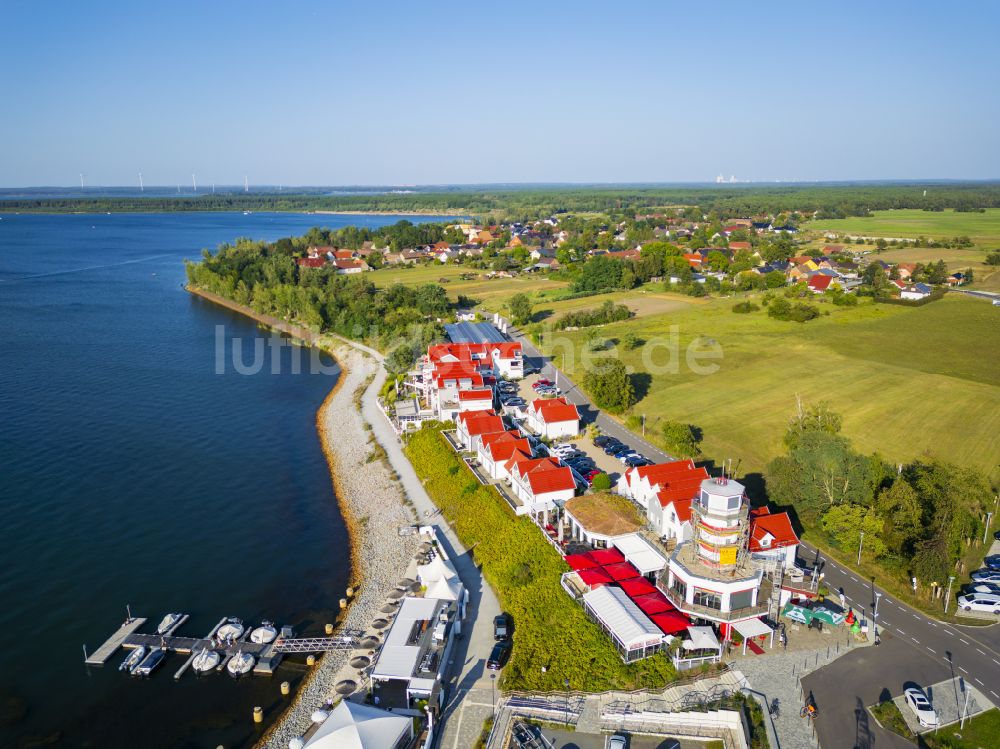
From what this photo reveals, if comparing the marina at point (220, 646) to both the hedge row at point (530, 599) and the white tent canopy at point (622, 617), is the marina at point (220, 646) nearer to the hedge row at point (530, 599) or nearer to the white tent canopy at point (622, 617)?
the hedge row at point (530, 599)

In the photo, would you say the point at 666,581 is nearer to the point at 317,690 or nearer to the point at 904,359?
the point at 317,690

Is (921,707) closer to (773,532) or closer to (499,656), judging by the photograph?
(773,532)

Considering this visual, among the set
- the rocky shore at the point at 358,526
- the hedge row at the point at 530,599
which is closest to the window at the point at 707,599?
the hedge row at the point at 530,599

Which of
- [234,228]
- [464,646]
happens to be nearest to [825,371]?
[464,646]

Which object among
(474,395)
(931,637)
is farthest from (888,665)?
(474,395)

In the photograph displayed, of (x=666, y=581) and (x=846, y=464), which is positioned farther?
(x=846, y=464)

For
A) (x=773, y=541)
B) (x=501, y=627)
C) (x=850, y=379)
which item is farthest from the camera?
(x=850, y=379)

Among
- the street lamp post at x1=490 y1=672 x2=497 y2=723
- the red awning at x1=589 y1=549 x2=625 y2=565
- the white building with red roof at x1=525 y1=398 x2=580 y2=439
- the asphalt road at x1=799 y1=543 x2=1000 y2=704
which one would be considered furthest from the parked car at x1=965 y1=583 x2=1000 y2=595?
the white building with red roof at x1=525 y1=398 x2=580 y2=439
